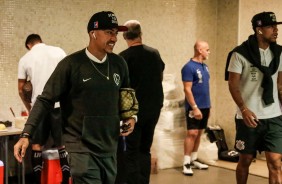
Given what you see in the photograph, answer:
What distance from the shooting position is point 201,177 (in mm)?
5539

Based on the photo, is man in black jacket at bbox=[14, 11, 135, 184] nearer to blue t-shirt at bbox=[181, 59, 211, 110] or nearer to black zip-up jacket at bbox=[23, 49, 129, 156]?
black zip-up jacket at bbox=[23, 49, 129, 156]

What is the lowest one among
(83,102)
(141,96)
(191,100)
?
(191,100)

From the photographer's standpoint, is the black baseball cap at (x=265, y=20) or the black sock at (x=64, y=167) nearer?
the black baseball cap at (x=265, y=20)

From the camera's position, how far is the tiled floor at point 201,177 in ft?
17.5

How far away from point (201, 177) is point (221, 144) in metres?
1.32

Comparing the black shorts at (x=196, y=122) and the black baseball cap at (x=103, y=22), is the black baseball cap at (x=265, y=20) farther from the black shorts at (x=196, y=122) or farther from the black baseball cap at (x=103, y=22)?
the black shorts at (x=196, y=122)

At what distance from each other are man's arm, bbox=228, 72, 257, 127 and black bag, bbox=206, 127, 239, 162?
2.83m

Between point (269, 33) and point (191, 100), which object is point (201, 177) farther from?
point (269, 33)

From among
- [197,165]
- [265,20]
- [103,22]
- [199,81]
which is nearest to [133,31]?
[265,20]

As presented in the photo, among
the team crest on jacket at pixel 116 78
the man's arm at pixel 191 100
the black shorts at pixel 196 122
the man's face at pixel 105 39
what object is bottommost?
the black shorts at pixel 196 122

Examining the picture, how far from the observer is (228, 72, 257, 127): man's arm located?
3674mm

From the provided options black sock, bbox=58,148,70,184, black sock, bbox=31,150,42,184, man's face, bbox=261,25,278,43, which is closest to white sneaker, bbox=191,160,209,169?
black sock, bbox=58,148,70,184

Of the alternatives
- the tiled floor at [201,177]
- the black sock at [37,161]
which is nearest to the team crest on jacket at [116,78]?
the black sock at [37,161]

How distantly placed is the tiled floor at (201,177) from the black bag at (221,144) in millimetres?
520
